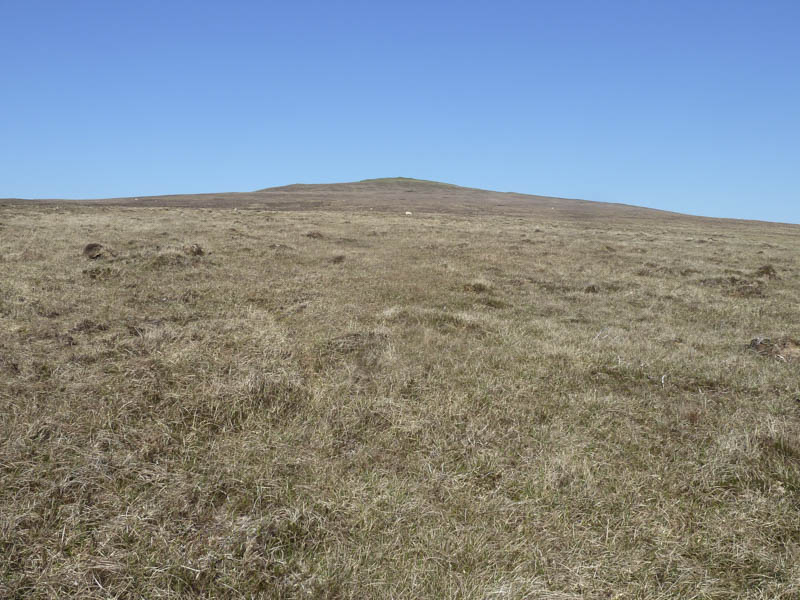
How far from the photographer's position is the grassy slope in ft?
9.52

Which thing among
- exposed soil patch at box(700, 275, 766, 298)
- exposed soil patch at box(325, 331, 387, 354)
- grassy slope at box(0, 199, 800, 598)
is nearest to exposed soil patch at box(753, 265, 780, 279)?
exposed soil patch at box(700, 275, 766, 298)

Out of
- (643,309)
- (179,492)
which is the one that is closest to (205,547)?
(179,492)

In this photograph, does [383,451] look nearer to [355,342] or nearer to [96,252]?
[355,342]

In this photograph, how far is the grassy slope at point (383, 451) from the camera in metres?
2.90

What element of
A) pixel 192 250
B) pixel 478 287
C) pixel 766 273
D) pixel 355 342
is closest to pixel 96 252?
pixel 192 250

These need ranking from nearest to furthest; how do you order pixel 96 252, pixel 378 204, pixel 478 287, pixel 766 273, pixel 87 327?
1. pixel 87 327
2. pixel 478 287
3. pixel 96 252
4. pixel 766 273
5. pixel 378 204

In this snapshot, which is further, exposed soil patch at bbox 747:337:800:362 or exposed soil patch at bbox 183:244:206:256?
exposed soil patch at bbox 183:244:206:256

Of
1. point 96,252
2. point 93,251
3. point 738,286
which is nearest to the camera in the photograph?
point 738,286

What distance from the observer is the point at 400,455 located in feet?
13.8

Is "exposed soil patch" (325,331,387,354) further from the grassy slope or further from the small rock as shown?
the small rock

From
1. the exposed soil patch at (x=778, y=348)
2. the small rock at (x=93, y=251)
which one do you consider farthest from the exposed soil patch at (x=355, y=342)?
the small rock at (x=93, y=251)

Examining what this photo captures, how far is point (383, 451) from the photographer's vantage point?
13.9 feet

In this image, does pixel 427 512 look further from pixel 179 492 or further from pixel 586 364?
pixel 586 364

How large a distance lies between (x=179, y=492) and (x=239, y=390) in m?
1.57
